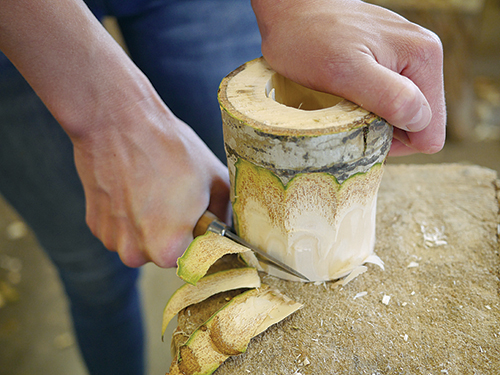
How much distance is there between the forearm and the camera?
0.67m

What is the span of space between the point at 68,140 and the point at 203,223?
1.69 feet

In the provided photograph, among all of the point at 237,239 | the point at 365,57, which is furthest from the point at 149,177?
the point at 365,57

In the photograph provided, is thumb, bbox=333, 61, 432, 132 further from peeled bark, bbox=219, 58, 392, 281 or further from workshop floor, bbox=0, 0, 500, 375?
workshop floor, bbox=0, 0, 500, 375

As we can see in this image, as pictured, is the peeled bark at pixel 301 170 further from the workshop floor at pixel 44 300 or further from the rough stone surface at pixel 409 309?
the workshop floor at pixel 44 300

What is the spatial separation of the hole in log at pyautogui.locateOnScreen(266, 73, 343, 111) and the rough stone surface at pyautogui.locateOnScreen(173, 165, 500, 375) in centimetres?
34

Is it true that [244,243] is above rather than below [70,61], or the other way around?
below

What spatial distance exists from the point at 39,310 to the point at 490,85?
10.7ft

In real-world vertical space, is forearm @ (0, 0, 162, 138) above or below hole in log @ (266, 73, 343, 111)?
above

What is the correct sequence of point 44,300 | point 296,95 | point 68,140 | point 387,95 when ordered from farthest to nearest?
point 44,300
point 68,140
point 296,95
point 387,95

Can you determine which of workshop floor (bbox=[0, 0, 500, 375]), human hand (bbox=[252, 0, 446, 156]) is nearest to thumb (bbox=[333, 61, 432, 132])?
human hand (bbox=[252, 0, 446, 156])

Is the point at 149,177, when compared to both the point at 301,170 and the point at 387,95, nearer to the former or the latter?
the point at 301,170

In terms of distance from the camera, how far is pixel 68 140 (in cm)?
108

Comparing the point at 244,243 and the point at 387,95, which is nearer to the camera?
the point at 387,95

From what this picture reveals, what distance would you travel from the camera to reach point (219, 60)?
1152 mm
